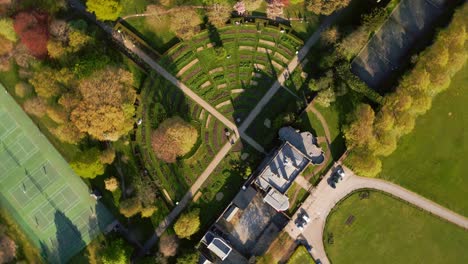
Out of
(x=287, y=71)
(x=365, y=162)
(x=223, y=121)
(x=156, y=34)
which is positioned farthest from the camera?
(x=156, y=34)

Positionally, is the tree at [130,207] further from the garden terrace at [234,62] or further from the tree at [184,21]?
the tree at [184,21]

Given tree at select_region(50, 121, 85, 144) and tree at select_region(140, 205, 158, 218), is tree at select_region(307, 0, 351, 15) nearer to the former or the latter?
tree at select_region(140, 205, 158, 218)

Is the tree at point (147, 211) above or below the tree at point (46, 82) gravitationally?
below

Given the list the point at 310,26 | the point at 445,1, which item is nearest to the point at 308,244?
the point at 310,26

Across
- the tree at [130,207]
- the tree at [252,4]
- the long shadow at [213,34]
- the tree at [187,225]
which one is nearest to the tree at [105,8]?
the long shadow at [213,34]

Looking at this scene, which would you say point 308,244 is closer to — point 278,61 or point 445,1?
point 278,61

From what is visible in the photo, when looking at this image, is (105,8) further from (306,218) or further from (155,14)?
(306,218)

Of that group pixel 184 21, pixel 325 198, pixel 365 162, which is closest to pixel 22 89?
pixel 184 21
